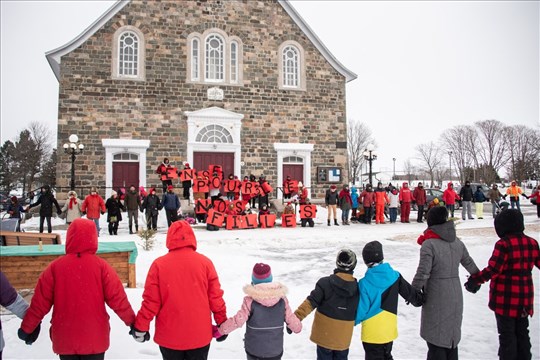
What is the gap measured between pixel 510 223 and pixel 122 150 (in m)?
17.2

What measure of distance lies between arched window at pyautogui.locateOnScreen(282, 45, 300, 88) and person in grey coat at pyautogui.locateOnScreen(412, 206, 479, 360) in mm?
17764

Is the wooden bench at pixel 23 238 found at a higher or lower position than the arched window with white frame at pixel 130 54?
lower

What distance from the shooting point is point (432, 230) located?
420cm

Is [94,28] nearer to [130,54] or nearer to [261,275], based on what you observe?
[130,54]

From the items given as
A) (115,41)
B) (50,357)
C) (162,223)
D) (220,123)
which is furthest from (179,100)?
(50,357)

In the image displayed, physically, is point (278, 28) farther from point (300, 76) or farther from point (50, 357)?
point (50, 357)

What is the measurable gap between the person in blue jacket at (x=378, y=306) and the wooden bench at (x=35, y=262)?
4317 mm

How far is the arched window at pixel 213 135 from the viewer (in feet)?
65.4

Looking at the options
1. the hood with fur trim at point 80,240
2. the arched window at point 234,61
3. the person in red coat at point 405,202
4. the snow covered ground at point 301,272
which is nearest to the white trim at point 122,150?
the snow covered ground at point 301,272

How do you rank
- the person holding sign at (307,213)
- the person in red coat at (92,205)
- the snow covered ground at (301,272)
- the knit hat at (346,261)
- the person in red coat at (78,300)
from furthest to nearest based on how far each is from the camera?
the person holding sign at (307,213), the person in red coat at (92,205), the snow covered ground at (301,272), the knit hat at (346,261), the person in red coat at (78,300)

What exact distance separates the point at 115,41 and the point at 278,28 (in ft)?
25.2

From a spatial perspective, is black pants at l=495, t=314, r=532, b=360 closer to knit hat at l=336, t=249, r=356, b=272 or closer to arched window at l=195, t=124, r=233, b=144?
knit hat at l=336, t=249, r=356, b=272

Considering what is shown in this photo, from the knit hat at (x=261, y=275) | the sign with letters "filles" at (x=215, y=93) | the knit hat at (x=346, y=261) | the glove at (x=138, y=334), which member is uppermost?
the sign with letters "filles" at (x=215, y=93)

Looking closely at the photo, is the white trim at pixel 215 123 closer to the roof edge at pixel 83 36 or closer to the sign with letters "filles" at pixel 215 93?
the sign with letters "filles" at pixel 215 93
